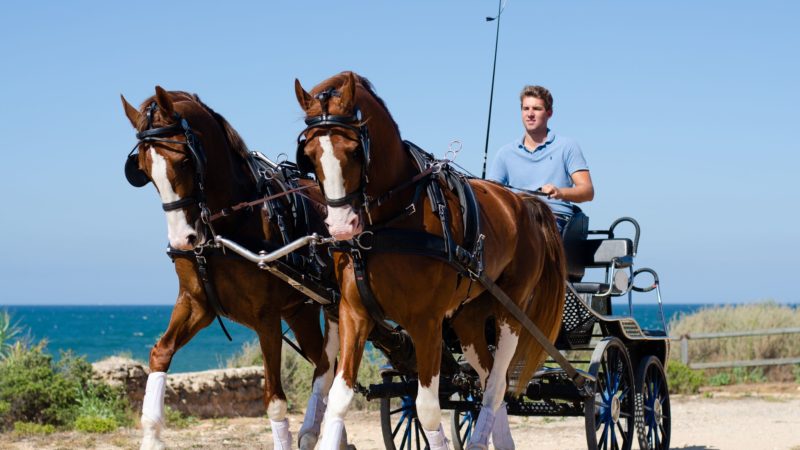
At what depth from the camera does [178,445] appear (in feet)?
33.2

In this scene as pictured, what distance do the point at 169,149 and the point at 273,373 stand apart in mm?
1593

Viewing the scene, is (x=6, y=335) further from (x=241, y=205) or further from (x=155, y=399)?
(x=241, y=205)

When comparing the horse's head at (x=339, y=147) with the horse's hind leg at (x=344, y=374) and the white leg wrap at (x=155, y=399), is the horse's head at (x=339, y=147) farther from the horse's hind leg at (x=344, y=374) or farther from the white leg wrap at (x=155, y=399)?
the white leg wrap at (x=155, y=399)

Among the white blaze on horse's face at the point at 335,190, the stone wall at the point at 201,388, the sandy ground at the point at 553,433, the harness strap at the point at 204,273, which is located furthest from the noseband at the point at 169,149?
the stone wall at the point at 201,388

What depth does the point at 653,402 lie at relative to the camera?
903 cm

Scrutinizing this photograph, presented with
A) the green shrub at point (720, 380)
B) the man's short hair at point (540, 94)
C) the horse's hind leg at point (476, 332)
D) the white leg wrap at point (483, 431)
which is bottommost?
the white leg wrap at point (483, 431)

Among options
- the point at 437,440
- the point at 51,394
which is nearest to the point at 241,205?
the point at 437,440

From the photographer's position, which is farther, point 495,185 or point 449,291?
point 495,185

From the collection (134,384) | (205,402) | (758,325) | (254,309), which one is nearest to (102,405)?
(134,384)

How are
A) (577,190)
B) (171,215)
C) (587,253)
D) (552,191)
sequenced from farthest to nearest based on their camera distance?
(587,253)
(577,190)
(552,191)
(171,215)

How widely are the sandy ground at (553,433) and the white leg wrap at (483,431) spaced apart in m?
3.84

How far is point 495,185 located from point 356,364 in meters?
2.24

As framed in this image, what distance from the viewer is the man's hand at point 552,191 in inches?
306

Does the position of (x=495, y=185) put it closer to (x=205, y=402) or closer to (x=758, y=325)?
(x=205, y=402)
